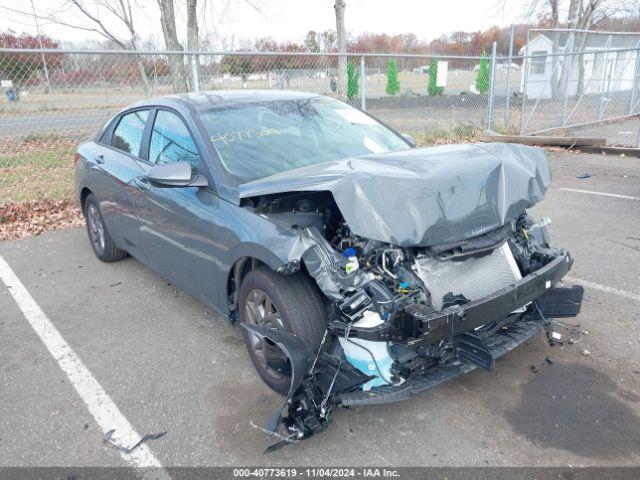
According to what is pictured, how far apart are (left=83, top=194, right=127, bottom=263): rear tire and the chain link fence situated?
8.61 feet

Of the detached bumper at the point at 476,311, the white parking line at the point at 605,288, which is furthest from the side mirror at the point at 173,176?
the white parking line at the point at 605,288

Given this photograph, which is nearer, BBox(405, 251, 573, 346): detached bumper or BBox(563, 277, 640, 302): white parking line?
BBox(405, 251, 573, 346): detached bumper

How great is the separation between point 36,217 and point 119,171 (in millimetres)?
3364

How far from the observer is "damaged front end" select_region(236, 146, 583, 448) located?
8.41ft

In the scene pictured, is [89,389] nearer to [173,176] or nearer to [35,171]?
[173,176]

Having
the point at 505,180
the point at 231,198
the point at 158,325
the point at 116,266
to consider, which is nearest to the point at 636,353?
the point at 505,180

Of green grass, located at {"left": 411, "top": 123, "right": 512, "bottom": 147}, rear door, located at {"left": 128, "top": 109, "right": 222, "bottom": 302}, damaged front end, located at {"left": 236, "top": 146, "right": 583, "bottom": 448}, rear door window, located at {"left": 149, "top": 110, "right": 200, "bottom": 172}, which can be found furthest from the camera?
green grass, located at {"left": 411, "top": 123, "right": 512, "bottom": 147}

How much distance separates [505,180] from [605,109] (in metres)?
14.0

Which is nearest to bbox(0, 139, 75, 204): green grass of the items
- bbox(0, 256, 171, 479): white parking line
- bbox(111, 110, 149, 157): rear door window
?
bbox(111, 110, 149, 157): rear door window

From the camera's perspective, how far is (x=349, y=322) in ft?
8.54

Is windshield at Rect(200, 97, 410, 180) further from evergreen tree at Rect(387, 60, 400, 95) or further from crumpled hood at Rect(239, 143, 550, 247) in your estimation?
evergreen tree at Rect(387, 60, 400, 95)

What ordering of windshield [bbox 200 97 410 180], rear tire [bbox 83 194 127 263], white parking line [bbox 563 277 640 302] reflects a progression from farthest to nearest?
rear tire [bbox 83 194 127 263]
white parking line [bbox 563 277 640 302]
windshield [bbox 200 97 410 180]

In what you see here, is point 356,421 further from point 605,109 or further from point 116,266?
point 605,109

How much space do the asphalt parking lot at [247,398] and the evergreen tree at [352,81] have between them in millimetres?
7984
